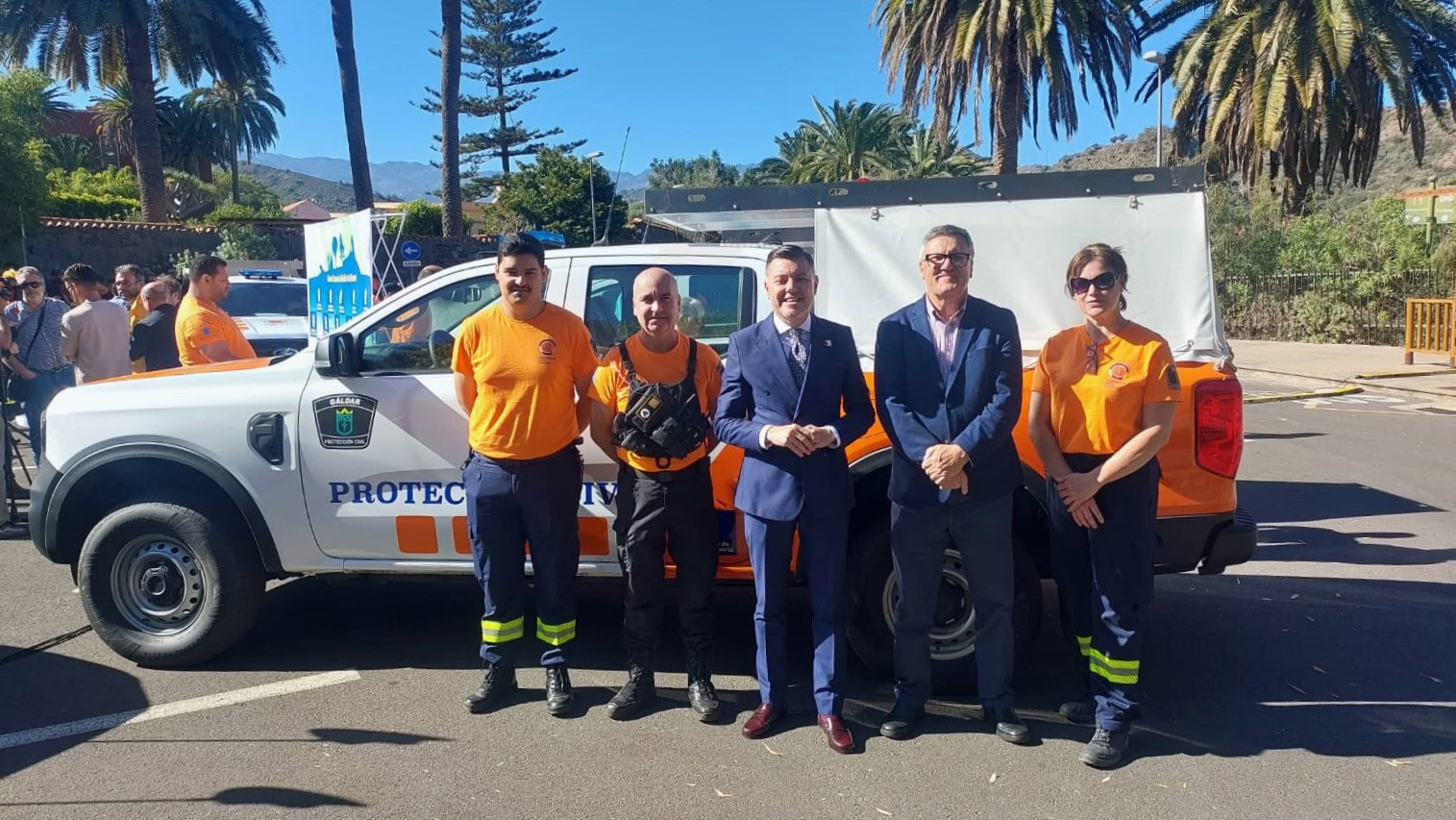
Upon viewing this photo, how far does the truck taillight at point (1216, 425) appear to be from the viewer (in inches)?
162

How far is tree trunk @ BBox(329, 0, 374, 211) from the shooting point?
71.9 feet

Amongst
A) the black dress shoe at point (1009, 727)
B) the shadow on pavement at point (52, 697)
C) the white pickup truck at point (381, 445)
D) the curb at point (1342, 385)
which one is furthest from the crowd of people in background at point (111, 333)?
the curb at point (1342, 385)

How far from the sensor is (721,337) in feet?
15.3

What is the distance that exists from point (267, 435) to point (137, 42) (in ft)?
85.1

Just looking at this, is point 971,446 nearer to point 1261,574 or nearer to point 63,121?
point 1261,574

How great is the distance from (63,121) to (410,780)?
65.0 metres

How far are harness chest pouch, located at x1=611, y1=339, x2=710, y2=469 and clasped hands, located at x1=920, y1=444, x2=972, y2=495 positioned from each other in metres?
0.86

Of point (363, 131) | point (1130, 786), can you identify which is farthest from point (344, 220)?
point (363, 131)

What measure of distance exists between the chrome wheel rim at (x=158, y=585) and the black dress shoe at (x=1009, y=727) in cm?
343

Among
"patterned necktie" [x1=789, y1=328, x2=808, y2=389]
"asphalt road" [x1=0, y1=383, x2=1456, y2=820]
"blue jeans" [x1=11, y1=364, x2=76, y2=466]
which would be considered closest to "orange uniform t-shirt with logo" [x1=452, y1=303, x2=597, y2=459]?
"patterned necktie" [x1=789, y1=328, x2=808, y2=389]

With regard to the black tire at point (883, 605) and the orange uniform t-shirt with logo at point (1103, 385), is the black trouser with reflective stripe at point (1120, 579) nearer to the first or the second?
the orange uniform t-shirt with logo at point (1103, 385)

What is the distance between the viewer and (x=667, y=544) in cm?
409

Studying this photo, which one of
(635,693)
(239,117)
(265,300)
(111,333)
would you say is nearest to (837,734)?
(635,693)

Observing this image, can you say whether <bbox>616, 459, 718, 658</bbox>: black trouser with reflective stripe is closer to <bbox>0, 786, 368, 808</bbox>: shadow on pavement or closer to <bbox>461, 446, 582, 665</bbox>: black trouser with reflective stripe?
<bbox>461, 446, 582, 665</bbox>: black trouser with reflective stripe
